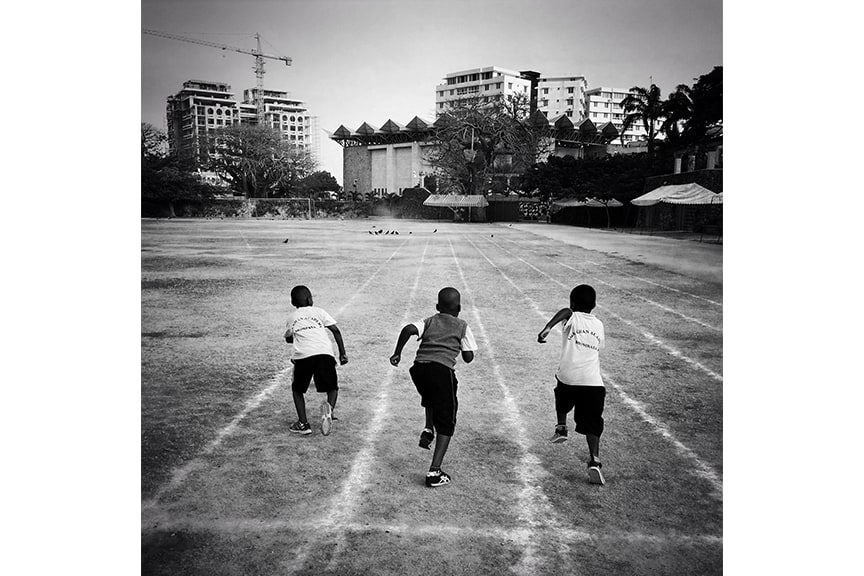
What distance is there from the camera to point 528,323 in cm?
635

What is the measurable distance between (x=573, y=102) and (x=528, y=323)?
163 ft

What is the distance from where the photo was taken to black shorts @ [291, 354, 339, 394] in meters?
3.42

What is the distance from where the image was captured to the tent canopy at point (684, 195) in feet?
39.7

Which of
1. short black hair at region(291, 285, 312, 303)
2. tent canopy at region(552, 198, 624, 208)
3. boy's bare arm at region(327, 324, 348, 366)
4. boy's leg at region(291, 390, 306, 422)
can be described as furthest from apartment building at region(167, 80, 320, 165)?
tent canopy at region(552, 198, 624, 208)

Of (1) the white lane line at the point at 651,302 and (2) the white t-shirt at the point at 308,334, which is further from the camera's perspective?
(1) the white lane line at the point at 651,302

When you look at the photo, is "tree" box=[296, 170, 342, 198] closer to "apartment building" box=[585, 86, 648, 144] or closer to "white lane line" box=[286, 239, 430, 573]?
"apartment building" box=[585, 86, 648, 144]

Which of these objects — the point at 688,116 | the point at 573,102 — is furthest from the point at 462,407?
the point at 573,102

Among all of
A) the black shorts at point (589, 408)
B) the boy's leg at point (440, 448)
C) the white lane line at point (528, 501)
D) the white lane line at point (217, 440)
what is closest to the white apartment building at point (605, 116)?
the white lane line at point (217, 440)

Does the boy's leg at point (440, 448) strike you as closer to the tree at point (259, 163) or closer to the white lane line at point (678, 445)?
the white lane line at point (678, 445)

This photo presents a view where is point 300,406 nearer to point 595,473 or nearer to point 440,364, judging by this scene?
point 440,364

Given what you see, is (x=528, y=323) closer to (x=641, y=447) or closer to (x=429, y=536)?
(x=641, y=447)

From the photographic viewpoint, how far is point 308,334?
341 centimetres

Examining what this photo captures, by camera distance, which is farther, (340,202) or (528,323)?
(340,202)

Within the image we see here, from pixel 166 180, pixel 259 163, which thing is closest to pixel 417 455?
pixel 166 180
